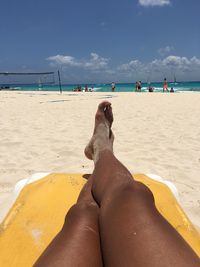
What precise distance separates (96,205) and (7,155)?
235cm

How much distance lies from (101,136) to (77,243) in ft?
4.78

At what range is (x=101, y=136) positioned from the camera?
2.42 metres

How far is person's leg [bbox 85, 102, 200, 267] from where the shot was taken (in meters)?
0.86

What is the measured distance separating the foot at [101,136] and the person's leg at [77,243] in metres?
0.80

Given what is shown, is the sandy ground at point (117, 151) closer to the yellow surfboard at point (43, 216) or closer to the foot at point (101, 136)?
the yellow surfboard at point (43, 216)

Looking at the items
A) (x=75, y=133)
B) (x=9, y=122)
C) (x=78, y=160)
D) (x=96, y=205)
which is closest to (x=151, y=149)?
(x=78, y=160)

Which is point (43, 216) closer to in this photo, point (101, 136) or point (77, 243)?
point (77, 243)

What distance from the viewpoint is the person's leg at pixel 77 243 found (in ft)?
3.07

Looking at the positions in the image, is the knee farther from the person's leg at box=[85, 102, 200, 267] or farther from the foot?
the foot

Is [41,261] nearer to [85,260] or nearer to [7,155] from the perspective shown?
[85,260]

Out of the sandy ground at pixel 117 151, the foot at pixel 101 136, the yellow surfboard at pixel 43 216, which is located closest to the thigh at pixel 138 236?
the yellow surfboard at pixel 43 216

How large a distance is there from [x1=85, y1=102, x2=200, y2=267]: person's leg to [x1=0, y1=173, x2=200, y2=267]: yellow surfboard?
37cm

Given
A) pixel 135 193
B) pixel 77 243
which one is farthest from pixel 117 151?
pixel 77 243

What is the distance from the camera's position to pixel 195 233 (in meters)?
1.48
